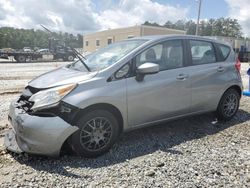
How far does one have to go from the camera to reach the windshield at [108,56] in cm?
424

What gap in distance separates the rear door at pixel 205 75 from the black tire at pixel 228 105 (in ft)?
0.70

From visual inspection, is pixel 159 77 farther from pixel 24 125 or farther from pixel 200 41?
pixel 24 125

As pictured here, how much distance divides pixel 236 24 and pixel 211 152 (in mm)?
104482

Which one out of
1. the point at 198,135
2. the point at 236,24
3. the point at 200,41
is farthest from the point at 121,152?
the point at 236,24

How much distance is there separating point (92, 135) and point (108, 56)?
4.63 feet

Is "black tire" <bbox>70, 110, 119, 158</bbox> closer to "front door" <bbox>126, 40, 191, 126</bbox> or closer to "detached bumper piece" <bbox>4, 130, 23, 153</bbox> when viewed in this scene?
"front door" <bbox>126, 40, 191, 126</bbox>

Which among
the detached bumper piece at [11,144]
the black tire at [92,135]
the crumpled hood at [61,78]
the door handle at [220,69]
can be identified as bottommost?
the detached bumper piece at [11,144]

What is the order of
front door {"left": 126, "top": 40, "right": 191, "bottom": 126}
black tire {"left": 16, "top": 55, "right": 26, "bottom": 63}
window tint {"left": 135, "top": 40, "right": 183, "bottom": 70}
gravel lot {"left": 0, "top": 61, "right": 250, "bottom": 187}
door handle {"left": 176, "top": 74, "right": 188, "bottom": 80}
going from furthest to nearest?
black tire {"left": 16, "top": 55, "right": 26, "bottom": 63}, door handle {"left": 176, "top": 74, "right": 188, "bottom": 80}, window tint {"left": 135, "top": 40, "right": 183, "bottom": 70}, front door {"left": 126, "top": 40, "right": 191, "bottom": 126}, gravel lot {"left": 0, "top": 61, "right": 250, "bottom": 187}

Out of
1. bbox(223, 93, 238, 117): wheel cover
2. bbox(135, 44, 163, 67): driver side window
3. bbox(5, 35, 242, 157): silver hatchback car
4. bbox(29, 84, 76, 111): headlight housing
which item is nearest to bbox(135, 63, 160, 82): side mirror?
bbox(5, 35, 242, 157): silver hatchback car

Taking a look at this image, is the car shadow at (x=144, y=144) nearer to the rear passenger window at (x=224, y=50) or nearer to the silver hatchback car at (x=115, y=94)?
the silver hatchback car at (x=115, y=94)

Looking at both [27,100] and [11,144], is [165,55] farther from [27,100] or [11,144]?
[11,144]

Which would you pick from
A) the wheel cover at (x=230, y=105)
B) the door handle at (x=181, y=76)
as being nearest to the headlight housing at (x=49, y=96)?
the door handle at (x=181, y=76)

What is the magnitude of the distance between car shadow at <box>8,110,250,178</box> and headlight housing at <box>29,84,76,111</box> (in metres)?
0.81

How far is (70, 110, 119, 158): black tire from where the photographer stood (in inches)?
145
